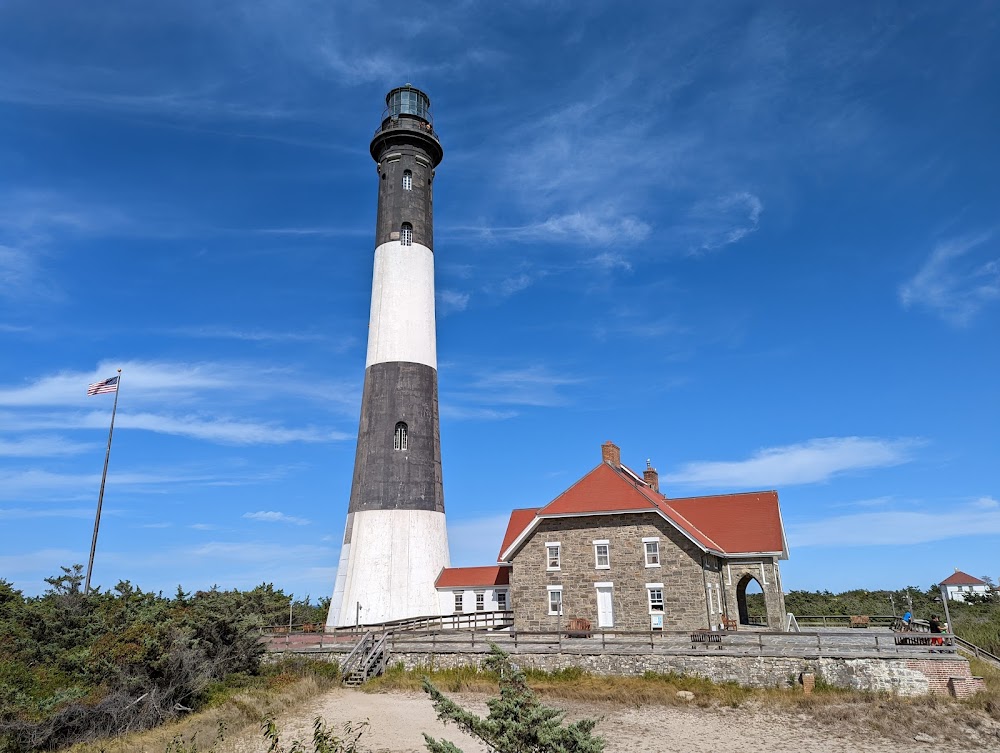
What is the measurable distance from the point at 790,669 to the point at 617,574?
24.3 ft

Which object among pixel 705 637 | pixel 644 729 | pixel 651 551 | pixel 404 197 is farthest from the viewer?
pixel 404 197

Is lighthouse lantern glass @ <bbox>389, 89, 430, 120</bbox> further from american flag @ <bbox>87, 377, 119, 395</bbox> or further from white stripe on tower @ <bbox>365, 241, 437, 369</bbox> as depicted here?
american flag @ <bbox>87, 377, 119, 395</bbox>

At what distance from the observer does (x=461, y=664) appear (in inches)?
816

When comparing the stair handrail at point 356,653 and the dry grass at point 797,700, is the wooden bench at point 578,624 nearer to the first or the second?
the dry grass at point 797,700

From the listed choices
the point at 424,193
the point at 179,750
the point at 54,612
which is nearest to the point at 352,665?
the point at 54,612

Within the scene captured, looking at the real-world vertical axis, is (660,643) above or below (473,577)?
below

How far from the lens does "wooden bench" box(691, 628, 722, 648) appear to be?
1930 cm

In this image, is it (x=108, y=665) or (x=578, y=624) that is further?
(x=578, y=624)

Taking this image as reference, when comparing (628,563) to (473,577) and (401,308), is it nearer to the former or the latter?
(473,577)

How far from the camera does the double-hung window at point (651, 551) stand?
77.7 ft

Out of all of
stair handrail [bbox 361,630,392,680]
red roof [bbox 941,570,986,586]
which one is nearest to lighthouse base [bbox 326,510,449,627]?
stair handrail [bbox 361,630,392,680]

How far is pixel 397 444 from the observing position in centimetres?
2630

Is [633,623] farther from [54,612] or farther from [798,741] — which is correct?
[54,612]

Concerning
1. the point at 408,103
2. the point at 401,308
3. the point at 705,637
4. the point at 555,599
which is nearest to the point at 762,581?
the point at 705,637
